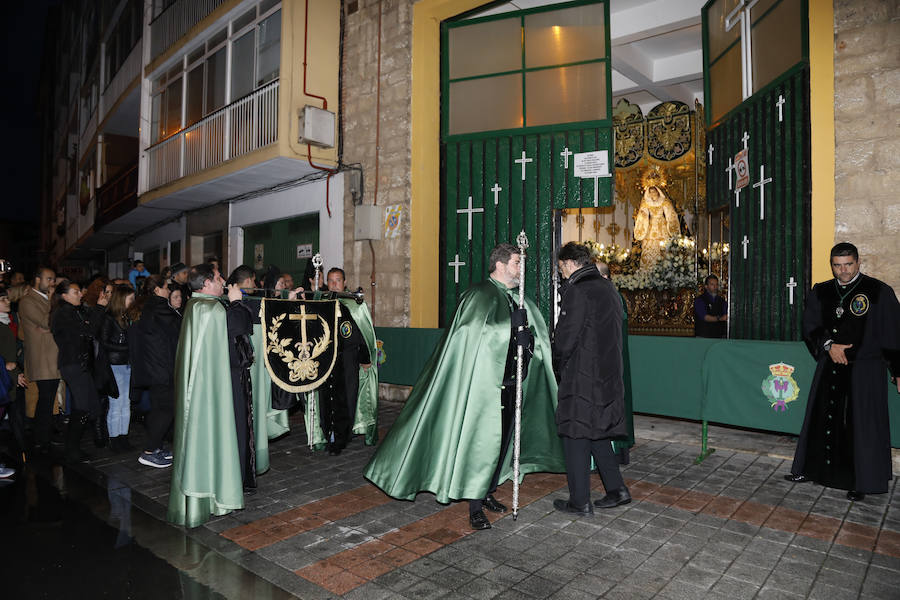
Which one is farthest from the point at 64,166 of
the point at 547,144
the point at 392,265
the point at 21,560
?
the point at 21,560

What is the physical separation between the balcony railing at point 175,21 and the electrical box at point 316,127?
4648 millimetres

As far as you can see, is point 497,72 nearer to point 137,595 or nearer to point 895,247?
point 895,247

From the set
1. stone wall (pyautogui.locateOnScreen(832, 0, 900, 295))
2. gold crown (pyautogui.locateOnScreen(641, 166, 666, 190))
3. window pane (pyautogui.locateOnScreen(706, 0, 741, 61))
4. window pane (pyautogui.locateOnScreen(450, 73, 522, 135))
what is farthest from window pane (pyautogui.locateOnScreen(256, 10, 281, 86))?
stone wall (pyautogui.locateOnScreen(832, 0, 900, 295))

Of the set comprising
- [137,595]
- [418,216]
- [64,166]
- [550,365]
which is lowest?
[137,595]

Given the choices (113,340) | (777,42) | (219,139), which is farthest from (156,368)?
(219,139)

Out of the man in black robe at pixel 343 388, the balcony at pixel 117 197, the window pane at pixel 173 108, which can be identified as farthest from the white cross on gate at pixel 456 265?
the balcony at pixel 117 197

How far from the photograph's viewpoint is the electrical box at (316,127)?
10.5m

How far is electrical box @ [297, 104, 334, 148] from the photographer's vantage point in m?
10.5

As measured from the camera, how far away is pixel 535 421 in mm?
4867

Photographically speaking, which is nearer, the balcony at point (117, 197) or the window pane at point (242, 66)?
the window pane at point (242, 66)

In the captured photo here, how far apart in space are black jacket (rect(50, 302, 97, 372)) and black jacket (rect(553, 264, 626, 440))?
204 inches

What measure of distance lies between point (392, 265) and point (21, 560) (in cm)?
708

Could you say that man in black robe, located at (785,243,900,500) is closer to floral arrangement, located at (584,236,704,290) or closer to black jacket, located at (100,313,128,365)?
floral arrangement, located at (584,236,704,290)

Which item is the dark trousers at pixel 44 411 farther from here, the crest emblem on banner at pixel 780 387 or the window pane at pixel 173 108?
Answer: the window pane at pixel 173 108
